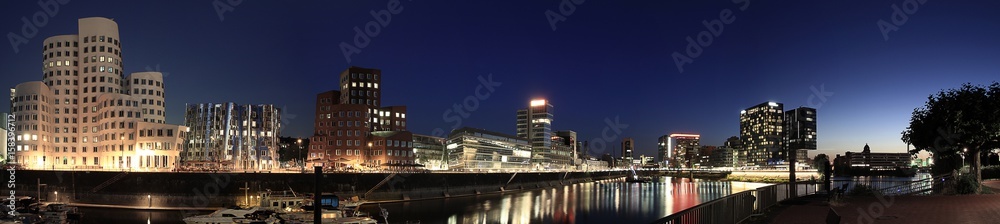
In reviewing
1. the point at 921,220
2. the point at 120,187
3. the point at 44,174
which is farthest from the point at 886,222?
the point at 44,174

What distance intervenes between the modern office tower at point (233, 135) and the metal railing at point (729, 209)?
98957 millimetres

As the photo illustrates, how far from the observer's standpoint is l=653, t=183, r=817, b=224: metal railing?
15341 mm

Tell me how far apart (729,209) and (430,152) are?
492ft

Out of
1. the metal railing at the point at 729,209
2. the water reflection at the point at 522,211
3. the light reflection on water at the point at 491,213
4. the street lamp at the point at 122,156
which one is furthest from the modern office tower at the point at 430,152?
the metal railing at the point at 729,209

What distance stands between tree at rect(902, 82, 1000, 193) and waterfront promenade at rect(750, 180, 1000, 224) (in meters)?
7.33

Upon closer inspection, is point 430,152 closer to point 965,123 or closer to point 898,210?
point 965,123

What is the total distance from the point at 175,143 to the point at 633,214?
7791 cm

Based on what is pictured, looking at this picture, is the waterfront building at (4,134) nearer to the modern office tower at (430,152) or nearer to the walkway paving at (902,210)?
the modern office tower at (430,152)

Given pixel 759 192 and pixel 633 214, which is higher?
pixel 759 192

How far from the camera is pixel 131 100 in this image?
343 feet

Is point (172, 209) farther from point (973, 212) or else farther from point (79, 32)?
point (973, 212)

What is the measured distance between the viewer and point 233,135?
11519cm

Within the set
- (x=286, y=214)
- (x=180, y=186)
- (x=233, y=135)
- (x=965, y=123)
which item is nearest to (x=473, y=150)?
(x=233, y=135)

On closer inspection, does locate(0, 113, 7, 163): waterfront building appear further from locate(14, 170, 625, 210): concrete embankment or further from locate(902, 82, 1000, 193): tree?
locate(902, 82, 1000, 193): tree
